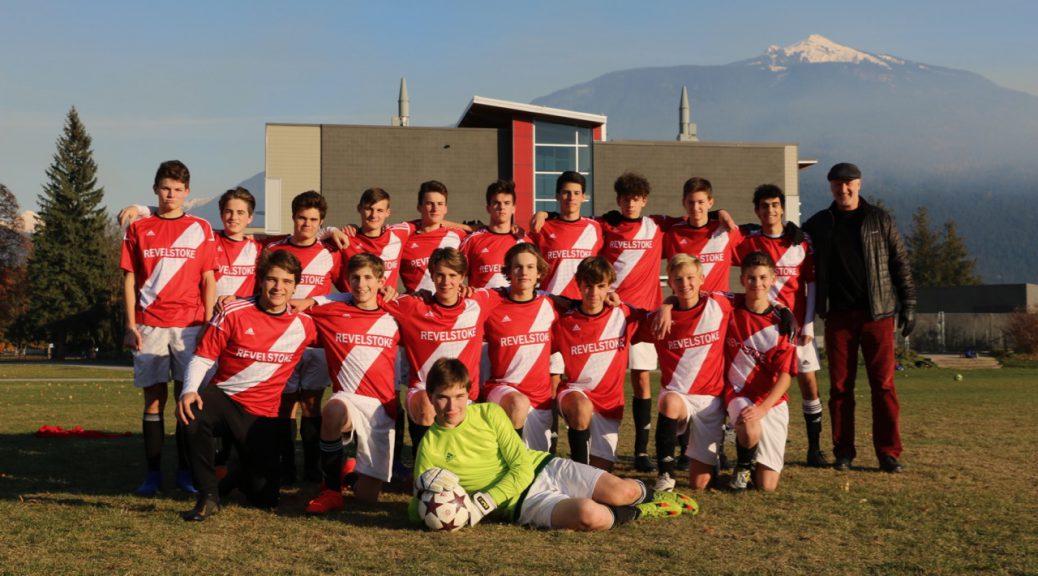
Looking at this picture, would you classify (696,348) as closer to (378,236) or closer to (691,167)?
(378,236)

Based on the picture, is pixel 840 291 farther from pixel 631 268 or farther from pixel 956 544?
pixel 956 544

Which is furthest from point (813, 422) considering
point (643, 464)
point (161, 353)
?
point (161, 353)

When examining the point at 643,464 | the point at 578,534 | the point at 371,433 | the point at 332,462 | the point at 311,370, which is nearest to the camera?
the point at 578,534

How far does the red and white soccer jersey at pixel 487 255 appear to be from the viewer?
789 cm

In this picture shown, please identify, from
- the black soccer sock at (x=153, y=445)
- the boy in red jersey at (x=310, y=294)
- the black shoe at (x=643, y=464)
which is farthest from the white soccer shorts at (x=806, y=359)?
the black soccer sock at (x=153, y=445)

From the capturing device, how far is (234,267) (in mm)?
7574

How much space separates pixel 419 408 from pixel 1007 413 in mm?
9025

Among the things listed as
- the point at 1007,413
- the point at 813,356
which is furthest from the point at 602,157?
the point at 813,356

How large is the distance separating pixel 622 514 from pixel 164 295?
12.1 feet

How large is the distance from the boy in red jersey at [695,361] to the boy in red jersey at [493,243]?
4.83 feet

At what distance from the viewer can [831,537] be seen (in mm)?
5168

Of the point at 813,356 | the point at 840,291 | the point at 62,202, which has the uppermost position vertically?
the point at 62,202

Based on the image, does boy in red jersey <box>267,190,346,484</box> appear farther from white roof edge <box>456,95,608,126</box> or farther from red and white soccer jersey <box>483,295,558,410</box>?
white roof edge <box>456,95,608,126</box>

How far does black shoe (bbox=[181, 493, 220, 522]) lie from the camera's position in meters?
5.65
